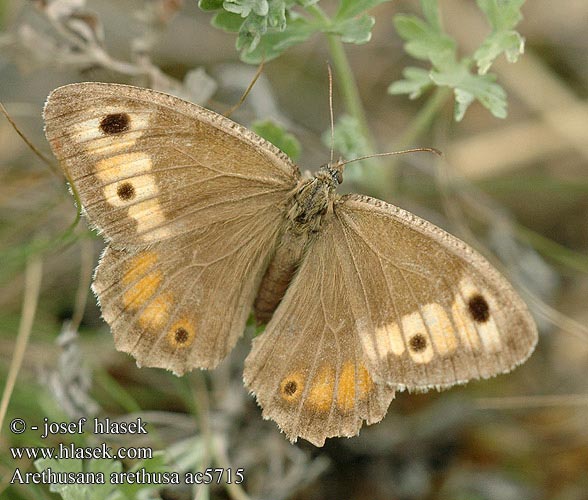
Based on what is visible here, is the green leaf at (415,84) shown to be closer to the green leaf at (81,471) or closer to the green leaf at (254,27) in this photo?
the green leaf at (254,27)

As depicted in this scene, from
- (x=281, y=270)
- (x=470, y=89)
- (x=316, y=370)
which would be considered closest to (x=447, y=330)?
(x=316, y=370)

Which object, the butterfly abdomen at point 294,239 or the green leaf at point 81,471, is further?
the butterfly abdomen at point 294,239

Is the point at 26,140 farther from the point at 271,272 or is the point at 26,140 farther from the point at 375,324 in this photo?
the point at 375,324

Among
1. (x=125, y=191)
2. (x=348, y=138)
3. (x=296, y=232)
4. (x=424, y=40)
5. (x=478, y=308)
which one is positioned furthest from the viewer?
(x=348, y=138)

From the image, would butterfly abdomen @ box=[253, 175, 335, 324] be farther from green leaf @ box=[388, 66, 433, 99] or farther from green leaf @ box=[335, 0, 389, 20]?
green leaf @ box=[335, 0, 389, 20]

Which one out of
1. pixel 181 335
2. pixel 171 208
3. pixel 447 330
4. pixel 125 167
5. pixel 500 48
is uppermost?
pixel 500 48

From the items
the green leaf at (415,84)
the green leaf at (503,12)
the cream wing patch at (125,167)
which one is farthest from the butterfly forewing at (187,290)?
the green leaf at (503,12)

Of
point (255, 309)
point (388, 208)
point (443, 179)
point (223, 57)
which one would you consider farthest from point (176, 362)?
point (223, 57)

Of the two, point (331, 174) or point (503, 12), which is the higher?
point (503, 12)
